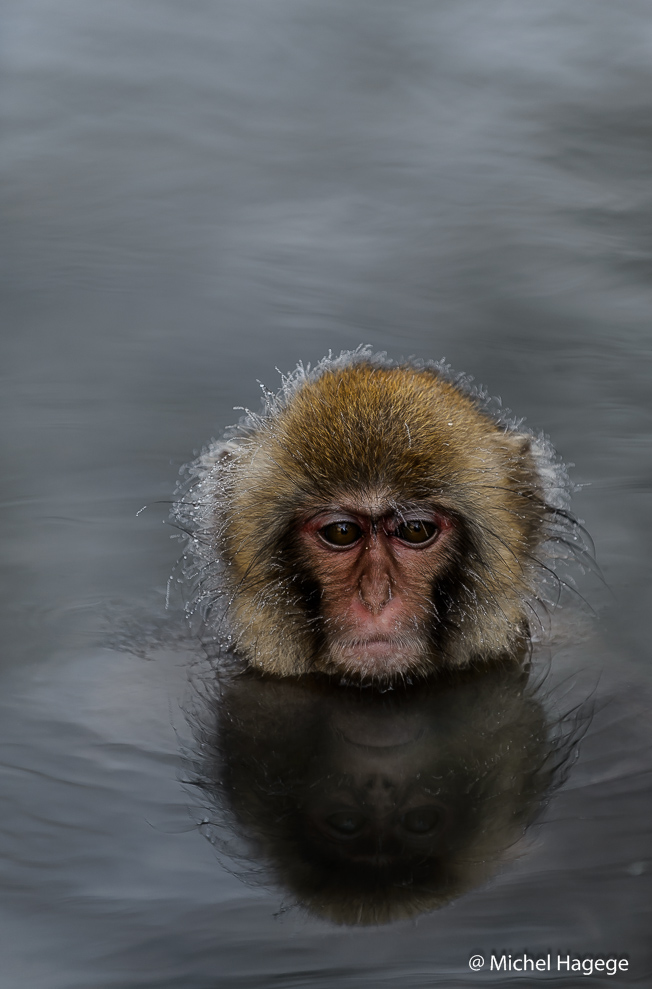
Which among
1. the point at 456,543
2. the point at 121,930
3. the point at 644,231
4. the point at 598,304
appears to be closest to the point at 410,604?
the point at 456,543

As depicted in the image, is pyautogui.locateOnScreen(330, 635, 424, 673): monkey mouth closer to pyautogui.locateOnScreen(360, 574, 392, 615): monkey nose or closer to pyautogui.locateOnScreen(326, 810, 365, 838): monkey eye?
pyautogui.locateOnScreen(360, 574, 392, 615): monkey nose

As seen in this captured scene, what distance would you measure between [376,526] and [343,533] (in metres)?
0.10

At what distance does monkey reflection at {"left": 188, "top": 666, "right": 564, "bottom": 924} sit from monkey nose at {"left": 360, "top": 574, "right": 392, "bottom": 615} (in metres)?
0.42

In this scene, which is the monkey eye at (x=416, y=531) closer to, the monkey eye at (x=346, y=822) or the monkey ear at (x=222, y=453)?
the monkey ear at (x=222, y=453)

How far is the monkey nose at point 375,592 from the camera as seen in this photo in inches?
141

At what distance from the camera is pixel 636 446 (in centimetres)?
547

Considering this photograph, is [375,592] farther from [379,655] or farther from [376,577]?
[379,655]

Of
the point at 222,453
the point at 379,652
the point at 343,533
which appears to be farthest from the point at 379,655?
the point at 222,453

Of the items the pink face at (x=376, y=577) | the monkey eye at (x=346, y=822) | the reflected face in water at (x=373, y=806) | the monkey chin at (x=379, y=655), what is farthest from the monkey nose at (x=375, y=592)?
the monkey eye at (x=346, y=822)

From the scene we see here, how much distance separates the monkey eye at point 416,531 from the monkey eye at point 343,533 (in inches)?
4.7

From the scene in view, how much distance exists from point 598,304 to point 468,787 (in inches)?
136

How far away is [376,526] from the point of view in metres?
3.63

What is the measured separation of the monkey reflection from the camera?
9.92 feet

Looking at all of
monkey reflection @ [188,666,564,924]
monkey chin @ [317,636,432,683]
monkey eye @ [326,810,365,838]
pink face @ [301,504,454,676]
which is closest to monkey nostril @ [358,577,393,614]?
pink face @ [301,504,454,676]
